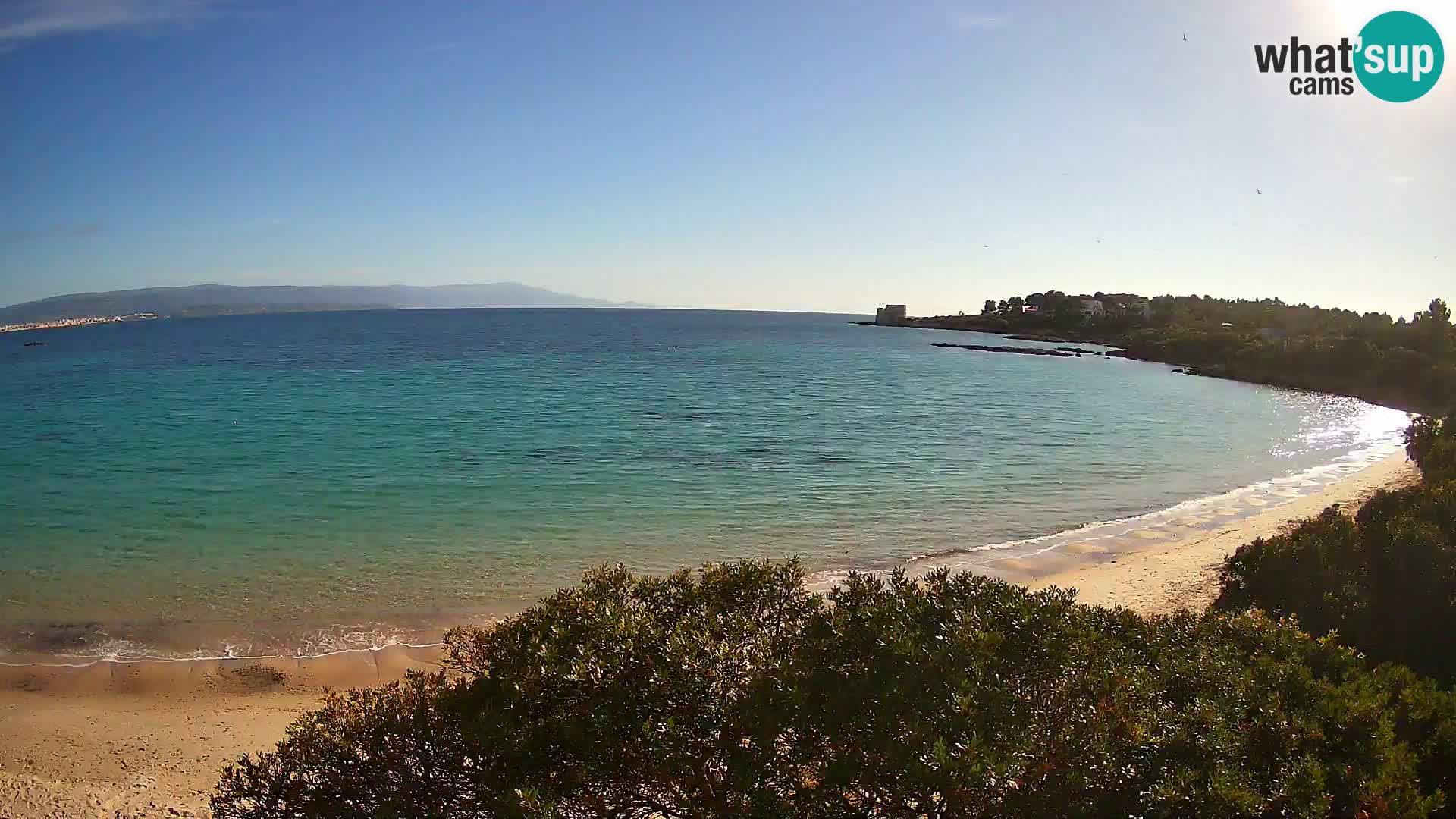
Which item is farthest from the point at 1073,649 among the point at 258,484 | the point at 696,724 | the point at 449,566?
the point at 258,484

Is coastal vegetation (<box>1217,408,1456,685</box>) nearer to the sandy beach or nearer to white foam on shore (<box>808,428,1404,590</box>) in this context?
the sandy beach

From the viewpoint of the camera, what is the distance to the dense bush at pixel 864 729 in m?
4.23

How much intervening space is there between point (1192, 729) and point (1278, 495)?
2019 cm

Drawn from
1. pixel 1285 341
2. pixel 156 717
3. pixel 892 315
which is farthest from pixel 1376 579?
pixel 892 315

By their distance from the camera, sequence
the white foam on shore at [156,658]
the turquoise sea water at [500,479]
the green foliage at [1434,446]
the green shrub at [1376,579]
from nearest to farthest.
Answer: the green shrub at [1376,579], the white foam on shore at [156,658], the turquoise sea water at [500,479], the green foliage at [1434,446]

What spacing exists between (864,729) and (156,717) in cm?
914

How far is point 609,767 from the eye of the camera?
4586mm

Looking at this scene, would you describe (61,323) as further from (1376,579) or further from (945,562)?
(1376,579)

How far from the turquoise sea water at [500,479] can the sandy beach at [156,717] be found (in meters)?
0.68

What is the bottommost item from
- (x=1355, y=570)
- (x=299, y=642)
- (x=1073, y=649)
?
(x=299, y=642)

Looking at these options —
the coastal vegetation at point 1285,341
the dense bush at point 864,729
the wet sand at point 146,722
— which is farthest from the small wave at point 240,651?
the coastal vegetation at point 1285,341

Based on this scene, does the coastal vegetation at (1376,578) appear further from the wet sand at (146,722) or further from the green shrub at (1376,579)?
the wet sand at (146,722)

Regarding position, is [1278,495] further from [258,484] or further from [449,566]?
[258,484]

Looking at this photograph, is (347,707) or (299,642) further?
(299,642)
